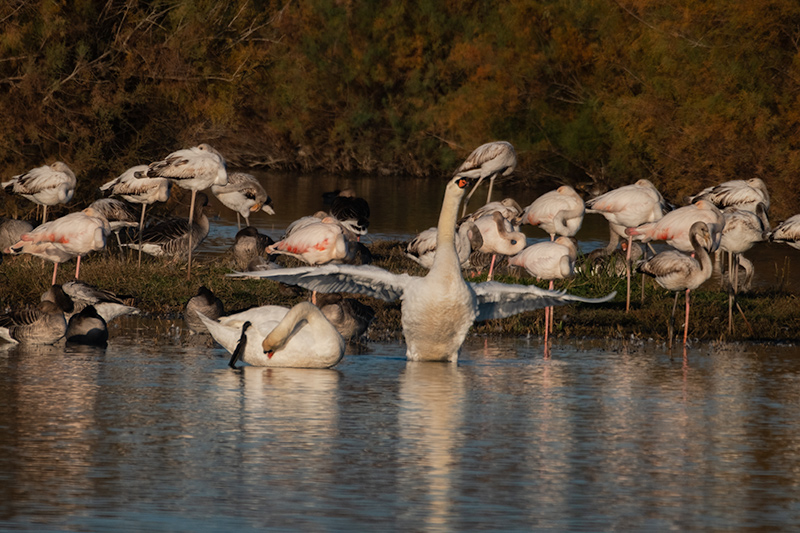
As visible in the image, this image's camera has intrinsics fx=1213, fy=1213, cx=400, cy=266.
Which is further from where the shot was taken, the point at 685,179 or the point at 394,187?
the point at 394,187

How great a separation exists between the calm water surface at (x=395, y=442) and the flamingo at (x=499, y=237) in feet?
10.9

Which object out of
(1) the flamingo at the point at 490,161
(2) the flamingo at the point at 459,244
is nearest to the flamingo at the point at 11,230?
(2) the flamingo at the point at 459,244

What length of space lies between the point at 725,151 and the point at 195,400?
2161 centimetres

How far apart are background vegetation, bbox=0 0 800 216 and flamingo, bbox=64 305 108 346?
8.83 meters

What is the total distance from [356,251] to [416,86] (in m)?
35.3

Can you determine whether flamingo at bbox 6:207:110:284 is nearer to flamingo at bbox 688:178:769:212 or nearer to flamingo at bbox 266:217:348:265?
flamingo at bbox 266:217:348:265

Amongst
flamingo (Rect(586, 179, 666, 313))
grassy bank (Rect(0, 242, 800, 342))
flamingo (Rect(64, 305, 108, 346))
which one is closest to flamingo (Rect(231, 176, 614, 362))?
grassy bank (Rect(0, 242, 800, 342))

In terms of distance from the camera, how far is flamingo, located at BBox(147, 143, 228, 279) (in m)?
15.8

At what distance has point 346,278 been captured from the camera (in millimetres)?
11039

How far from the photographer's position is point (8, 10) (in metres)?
18.7

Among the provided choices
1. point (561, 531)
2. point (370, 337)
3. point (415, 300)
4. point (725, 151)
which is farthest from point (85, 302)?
point (725, 151)

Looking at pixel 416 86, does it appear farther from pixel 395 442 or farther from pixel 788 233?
pixel 395 442

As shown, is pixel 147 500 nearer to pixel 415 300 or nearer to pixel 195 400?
pixel 195 400

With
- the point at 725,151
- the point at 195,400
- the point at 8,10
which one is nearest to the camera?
the point at 195,400
